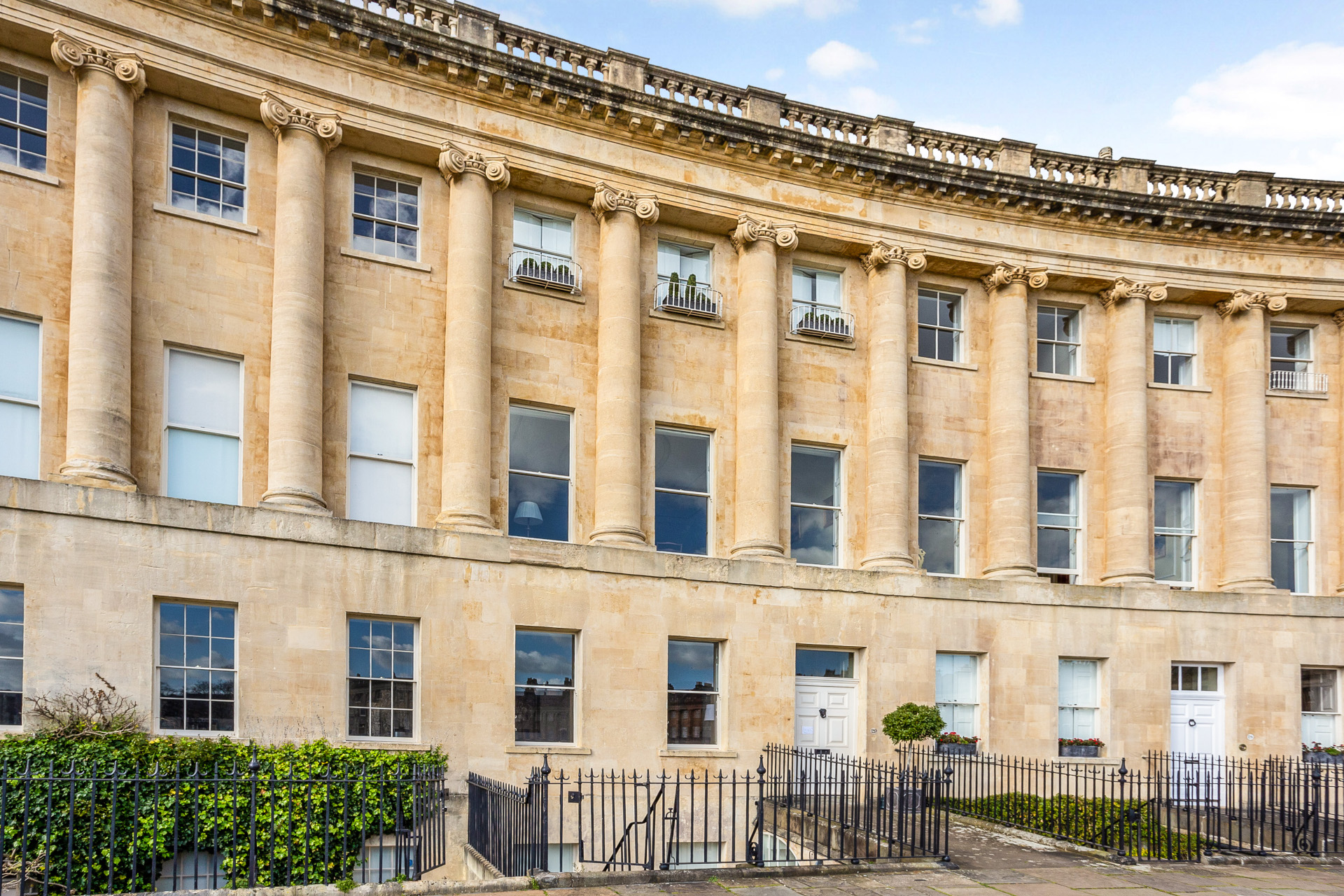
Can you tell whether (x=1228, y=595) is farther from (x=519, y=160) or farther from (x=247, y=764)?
(x=247, y=764)

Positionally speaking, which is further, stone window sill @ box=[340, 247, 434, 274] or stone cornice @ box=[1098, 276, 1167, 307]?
stone cornice @ box=[1098, 276, 1167, 307]

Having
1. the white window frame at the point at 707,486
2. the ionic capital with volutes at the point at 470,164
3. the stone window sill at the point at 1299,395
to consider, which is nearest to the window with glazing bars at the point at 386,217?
the ionic capital with volutes at the point at 470,164

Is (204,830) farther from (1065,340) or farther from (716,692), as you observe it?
(1065,340)

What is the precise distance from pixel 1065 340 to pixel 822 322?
6.37 meters

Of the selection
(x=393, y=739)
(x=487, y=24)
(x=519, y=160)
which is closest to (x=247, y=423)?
(x=393, y=739)

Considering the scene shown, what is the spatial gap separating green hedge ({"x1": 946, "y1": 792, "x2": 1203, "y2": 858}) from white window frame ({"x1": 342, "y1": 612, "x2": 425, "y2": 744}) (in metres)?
8.42

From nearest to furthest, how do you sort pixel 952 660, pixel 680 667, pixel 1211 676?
pixel 680 667
pixel 952 660
pixel 1211 676

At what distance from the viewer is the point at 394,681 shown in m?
18.4

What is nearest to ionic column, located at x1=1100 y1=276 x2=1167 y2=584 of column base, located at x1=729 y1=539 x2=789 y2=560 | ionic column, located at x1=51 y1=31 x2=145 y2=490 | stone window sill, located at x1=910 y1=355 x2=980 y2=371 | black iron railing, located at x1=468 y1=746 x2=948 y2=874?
stone window sill, located at x1=910 y1=355 x2=980 y2=371

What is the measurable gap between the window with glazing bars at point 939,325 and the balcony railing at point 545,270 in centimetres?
801

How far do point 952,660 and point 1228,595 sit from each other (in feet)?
22.0

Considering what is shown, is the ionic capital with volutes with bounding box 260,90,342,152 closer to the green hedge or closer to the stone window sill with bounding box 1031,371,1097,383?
the green hedge

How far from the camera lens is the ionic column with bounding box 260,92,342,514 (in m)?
18.2

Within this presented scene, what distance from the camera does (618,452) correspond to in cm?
2116
